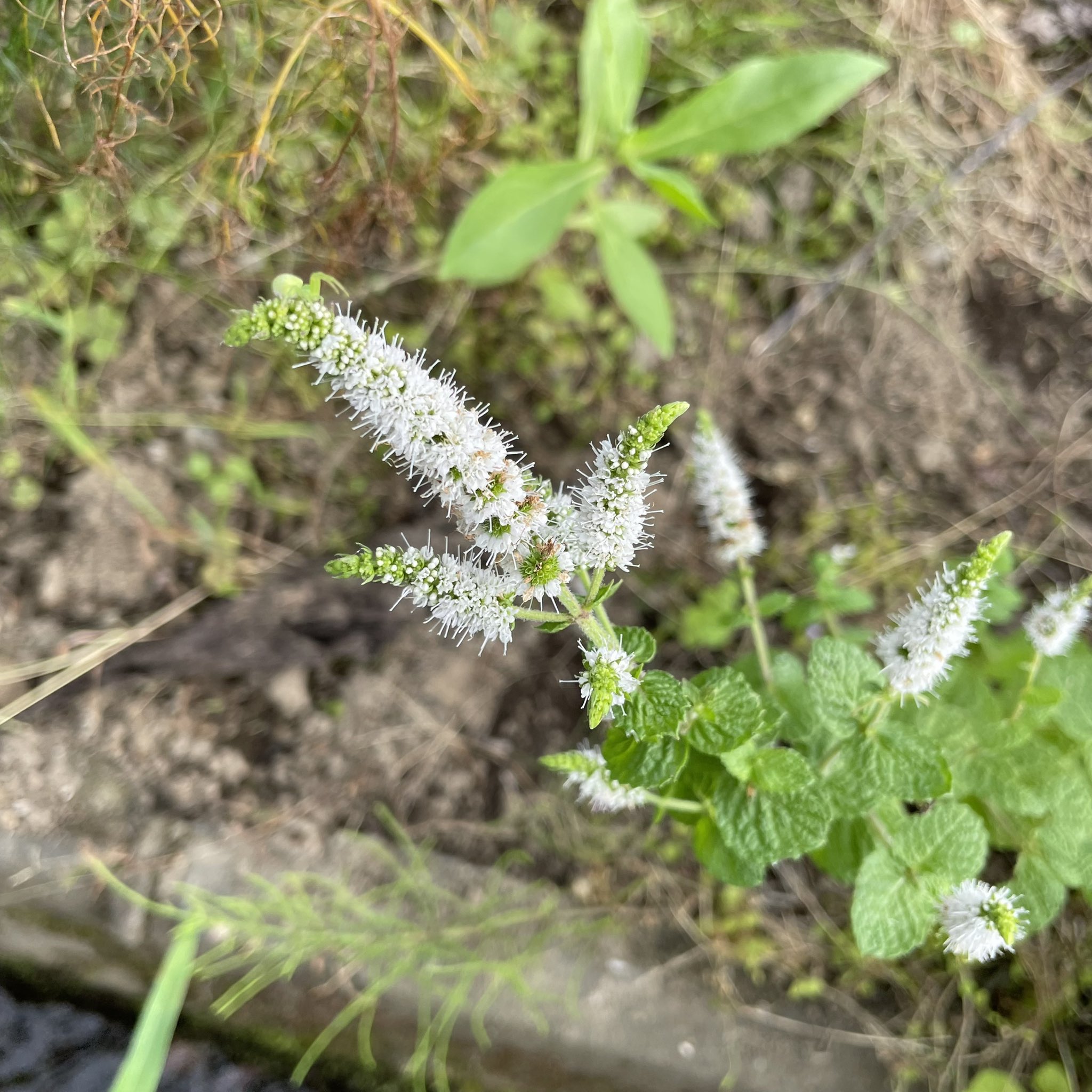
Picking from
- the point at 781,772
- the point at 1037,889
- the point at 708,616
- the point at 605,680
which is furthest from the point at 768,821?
the point at 708,616

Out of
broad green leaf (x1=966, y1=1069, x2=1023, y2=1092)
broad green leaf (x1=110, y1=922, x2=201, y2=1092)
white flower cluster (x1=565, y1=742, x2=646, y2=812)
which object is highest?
white flower cluster (x1=565, y1=742, x2=646, y2=812)

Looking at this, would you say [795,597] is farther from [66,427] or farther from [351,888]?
[66,427]

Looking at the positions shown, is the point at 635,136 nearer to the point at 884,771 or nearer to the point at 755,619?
the point at 755,619

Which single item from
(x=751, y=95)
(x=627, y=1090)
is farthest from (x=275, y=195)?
(x=627, y=1090)

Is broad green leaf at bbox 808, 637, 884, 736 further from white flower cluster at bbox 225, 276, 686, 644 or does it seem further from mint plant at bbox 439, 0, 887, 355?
mint plant at bbox 439, 0, 887, 355

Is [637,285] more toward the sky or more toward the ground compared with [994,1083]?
more toward the sky

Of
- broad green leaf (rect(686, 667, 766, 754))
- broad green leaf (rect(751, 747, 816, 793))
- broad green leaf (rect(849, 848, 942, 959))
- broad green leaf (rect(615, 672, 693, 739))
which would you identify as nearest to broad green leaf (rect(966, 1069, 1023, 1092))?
broad green leaf (rect(849, 848, 942, 959))
